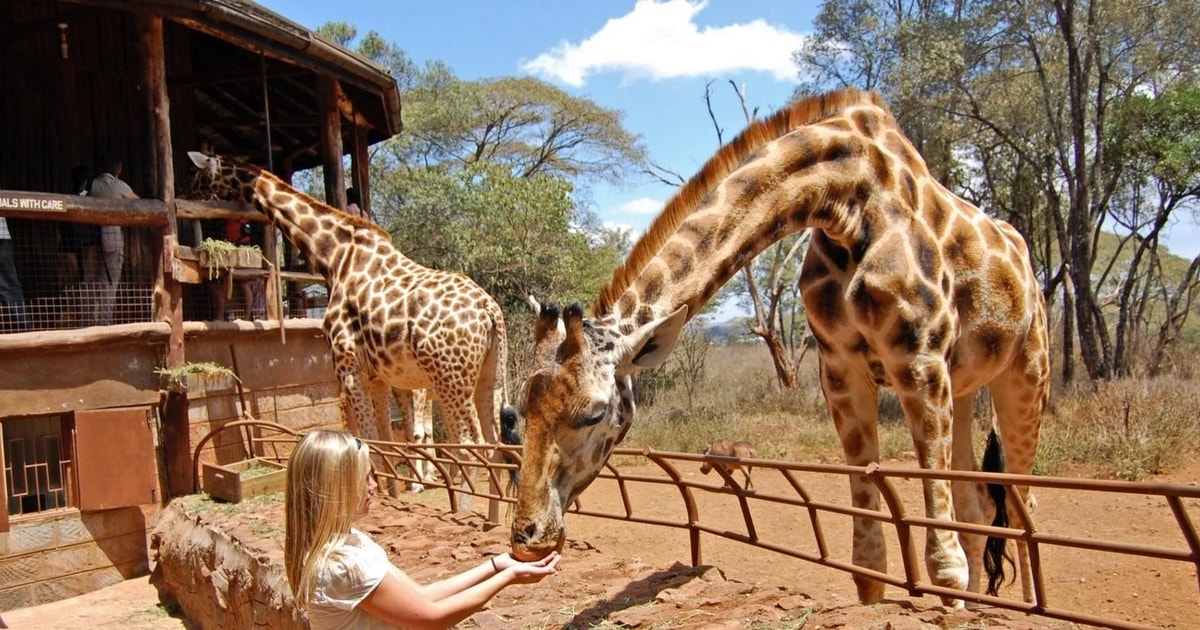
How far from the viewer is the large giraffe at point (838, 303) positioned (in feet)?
9.63

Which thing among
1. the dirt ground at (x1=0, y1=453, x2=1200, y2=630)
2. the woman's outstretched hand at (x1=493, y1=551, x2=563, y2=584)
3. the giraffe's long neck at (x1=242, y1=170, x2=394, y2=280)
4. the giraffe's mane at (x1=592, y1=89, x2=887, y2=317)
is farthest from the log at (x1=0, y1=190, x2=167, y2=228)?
the woman's outstretched hand at (x1=493, y1=551, x2=563, y2=584)

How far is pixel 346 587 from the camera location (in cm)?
229

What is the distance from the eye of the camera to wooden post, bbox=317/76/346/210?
9695 mm

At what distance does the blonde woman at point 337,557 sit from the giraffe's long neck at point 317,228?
19.9 feet

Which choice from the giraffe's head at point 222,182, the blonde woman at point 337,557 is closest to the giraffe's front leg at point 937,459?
the blonde woman at point 337,557

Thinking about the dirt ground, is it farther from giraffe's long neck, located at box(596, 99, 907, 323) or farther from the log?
the log

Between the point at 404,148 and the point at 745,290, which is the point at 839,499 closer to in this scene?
the point at 404,148

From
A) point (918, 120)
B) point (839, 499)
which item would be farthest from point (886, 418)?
point (918, 120)

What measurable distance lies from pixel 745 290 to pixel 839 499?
2043 cm

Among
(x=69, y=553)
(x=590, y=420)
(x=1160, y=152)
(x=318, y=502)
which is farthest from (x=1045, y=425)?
(x=69, y=553)

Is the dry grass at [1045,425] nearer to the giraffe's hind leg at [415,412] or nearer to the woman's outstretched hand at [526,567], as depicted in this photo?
the giraffe's hind leg at [415,412]

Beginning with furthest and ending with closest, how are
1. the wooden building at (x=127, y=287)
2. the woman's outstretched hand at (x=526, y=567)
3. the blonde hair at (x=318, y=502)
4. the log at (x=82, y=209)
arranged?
the wooden building at (x=127, y=287) < the log at (x=82, y=209) < the woman's outstretched hand at (x=526, y=567) < the blonde hair at (x=318, y=502)

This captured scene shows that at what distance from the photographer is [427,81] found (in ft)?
82.8

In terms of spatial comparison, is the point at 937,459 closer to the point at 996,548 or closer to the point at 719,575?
the point at 719,575
